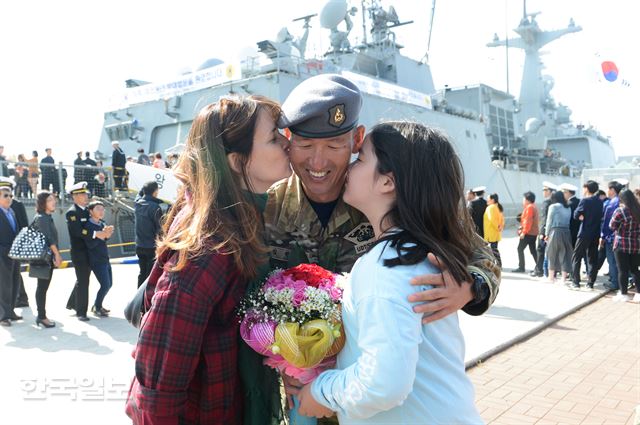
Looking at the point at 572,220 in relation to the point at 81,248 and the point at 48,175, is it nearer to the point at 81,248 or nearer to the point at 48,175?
the point at 81,248

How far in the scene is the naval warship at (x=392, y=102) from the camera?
1841 centimetres

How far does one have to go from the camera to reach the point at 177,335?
158 centimetres

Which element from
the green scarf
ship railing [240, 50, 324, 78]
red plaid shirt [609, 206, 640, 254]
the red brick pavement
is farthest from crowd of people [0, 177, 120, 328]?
ship railing [240, 50, 324, 78]

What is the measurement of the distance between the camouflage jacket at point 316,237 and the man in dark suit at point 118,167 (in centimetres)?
1426

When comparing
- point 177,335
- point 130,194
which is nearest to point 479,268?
point 177,335

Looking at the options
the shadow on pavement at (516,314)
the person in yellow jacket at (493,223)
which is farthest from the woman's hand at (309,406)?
the person in yellow jacket at (493,223)

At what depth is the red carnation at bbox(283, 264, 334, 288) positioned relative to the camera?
169 cm

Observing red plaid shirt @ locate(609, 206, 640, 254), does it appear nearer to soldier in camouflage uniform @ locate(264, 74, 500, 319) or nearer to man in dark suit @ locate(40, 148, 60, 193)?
soldier in camouflage uniform @ locate(264, 74, 500, 319)

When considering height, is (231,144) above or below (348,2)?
below

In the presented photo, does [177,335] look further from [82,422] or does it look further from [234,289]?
[82,422]

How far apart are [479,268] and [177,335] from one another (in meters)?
1.09

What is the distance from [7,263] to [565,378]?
280 inches

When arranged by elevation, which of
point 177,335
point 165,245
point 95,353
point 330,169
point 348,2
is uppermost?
point 348,2

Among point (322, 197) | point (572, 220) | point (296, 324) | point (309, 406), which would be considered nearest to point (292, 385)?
point (309, 406)
